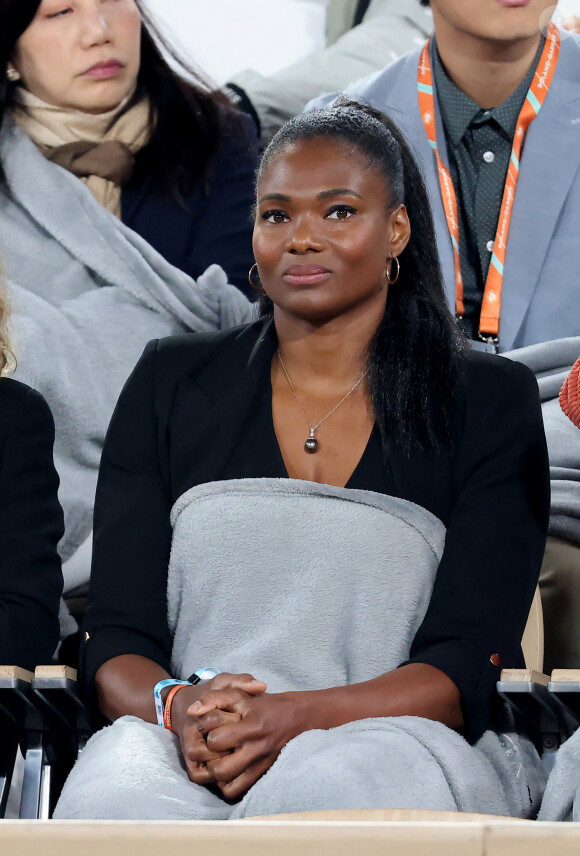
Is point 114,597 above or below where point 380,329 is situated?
below

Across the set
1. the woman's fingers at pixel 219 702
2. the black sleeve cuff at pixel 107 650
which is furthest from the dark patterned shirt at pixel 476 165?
the woman's fingers at pixel 219 702

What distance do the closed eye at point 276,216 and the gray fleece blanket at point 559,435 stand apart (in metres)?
0.46

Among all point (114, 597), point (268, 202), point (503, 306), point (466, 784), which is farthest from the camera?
point (503, 306)

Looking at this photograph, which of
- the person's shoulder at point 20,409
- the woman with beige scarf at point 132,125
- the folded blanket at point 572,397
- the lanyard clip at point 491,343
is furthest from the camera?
the woman with beige scarf at point 132,125

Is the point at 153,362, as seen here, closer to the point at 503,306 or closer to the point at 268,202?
the point at 268,202

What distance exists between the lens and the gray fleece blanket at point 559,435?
1888 mm

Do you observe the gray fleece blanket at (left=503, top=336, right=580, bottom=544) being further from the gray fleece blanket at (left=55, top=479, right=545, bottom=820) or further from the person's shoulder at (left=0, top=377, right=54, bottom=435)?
the person's shoulder at (left=0, top=377, right=54, bottom=435)

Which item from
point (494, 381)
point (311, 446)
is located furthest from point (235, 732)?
point (494, 381)

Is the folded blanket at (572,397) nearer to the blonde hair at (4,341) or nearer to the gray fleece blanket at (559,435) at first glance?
the gray fleece blanket at (559,435)

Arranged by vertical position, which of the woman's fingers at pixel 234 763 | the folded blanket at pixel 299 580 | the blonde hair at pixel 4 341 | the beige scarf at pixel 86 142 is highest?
the beige scarf at pixel 86 142

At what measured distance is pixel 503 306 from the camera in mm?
2217

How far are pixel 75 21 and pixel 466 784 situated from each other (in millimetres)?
1688

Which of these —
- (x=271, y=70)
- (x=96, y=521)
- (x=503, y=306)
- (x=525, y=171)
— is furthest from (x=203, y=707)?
(x=271, y=70)

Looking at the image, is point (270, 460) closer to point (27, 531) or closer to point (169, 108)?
point (27, 531)
